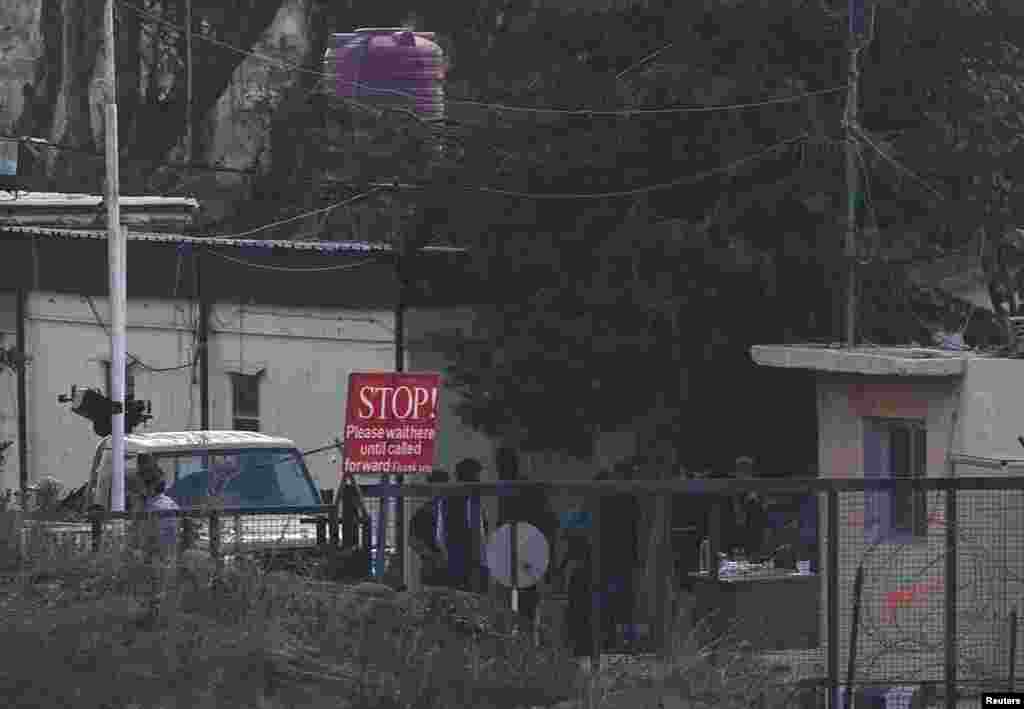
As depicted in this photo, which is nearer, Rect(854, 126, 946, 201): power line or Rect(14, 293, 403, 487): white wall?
Rect(854, 126, 946, 201): power line

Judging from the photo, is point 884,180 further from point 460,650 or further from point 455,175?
point 460,650

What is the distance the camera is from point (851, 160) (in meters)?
21.3

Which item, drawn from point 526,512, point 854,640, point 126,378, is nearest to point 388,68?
point 126,378

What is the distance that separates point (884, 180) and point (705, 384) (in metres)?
3.21

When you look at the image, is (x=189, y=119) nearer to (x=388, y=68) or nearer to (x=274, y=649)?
(x=388, y=68)

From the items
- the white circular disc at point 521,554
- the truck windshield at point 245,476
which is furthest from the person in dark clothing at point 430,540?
the truck windshield at point 245,476

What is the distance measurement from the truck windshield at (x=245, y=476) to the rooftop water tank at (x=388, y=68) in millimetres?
A: 11482

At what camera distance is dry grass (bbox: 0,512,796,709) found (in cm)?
1013

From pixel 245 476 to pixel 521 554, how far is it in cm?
796

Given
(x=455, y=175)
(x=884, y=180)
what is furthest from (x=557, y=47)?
(x=884, y=180)

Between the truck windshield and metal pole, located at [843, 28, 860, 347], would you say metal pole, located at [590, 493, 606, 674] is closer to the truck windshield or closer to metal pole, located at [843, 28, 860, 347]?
the truck windshield

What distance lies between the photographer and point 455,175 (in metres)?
26.0

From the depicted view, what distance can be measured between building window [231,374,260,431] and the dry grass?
17126mm

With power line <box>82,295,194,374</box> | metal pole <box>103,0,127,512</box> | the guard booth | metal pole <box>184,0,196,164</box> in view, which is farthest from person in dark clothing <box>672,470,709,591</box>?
metal pole <box>184,0,196,164</box>
